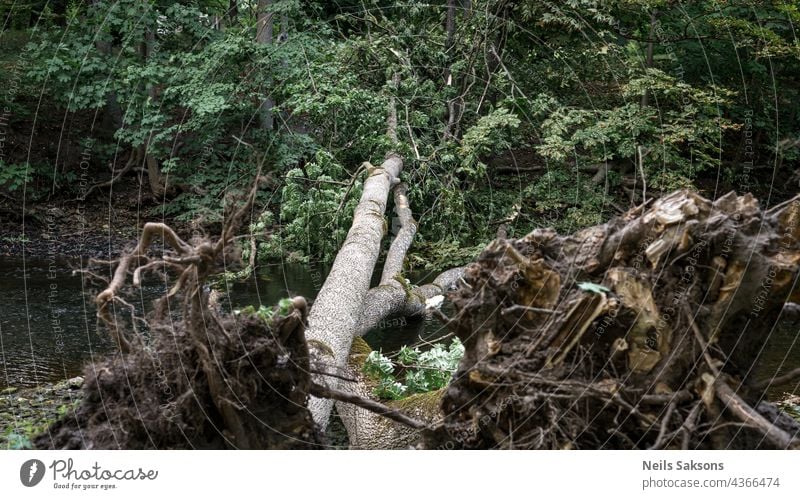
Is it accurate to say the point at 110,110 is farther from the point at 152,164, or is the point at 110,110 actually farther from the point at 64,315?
the point at 64,315

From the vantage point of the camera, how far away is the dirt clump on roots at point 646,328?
3.47 meters

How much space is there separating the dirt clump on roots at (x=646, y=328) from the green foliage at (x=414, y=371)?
1868 mm

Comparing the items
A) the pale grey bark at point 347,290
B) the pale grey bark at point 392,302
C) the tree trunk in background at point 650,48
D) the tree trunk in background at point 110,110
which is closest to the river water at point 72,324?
the pale grey bark at point 392,302

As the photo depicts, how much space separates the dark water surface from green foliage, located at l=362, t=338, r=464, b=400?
729 mm

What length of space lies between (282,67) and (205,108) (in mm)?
1296

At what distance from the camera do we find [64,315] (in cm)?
828

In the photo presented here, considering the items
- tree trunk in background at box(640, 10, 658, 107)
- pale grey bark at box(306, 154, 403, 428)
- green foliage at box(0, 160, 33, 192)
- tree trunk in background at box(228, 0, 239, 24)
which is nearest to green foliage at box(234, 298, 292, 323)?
pale grey bark at box(306, 154, 403, 428)

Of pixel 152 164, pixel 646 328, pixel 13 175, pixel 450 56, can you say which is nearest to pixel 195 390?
pixel 646 328

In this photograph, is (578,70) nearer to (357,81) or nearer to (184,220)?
(357,81)

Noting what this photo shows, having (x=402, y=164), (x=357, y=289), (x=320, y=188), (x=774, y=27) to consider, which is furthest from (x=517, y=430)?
(x=774, y=27)

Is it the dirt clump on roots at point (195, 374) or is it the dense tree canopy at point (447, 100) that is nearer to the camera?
the dirt clump on roots at point (195, 374)

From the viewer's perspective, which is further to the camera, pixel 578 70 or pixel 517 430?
pixel 578 70

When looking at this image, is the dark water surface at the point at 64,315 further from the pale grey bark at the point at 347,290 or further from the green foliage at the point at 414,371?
the pale grey bark at the point at 347,290

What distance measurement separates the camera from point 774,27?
1055 cm
